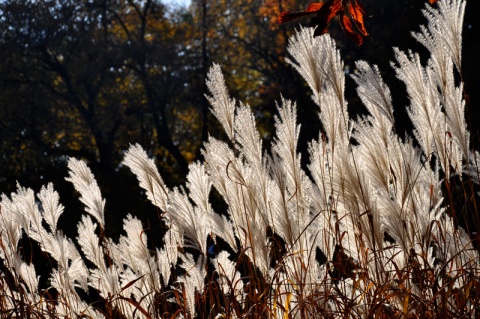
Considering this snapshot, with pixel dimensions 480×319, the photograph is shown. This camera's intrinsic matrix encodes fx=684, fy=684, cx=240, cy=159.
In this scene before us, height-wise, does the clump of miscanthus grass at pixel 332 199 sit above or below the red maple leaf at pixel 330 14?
below

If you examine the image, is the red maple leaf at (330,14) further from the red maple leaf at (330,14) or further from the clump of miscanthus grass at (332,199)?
the clump of miscanthus grass at (332,199)

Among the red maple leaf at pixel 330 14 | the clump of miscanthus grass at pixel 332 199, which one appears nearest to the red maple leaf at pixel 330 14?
the red maple leaf at pixel 330 14

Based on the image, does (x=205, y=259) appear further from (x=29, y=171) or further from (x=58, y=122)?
(x=58, y=122)

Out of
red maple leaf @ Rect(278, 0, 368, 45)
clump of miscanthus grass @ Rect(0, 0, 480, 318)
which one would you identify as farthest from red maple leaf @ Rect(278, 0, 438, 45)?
clump of miscanthus grass @ Rect(0, 0, 480, 318)

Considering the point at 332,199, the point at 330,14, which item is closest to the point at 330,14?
the point at 330,14

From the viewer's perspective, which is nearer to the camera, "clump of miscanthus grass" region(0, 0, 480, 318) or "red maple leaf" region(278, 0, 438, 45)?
"red maple leaf" region(278, 0, 438, 45)

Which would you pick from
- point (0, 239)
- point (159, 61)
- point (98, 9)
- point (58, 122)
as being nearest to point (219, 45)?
point (159, 61)

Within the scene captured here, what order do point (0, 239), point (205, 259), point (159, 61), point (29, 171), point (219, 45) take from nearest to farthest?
point (205, 259) < point (0, 239) < point (29, 171) < point (159, 61) < point (219, 45)

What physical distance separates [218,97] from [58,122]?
17.9 m

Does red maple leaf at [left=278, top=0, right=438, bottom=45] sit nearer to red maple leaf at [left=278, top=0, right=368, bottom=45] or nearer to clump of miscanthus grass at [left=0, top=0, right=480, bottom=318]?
red maple leaf at [left=278, top=0, right=368, bottom=45]

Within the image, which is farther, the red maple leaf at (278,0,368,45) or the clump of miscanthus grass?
the clump of miscanthus grass

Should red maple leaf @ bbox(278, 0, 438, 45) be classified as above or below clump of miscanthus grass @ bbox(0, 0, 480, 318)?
above

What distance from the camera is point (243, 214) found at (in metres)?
2.55

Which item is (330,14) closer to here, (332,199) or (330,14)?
(330,14)
